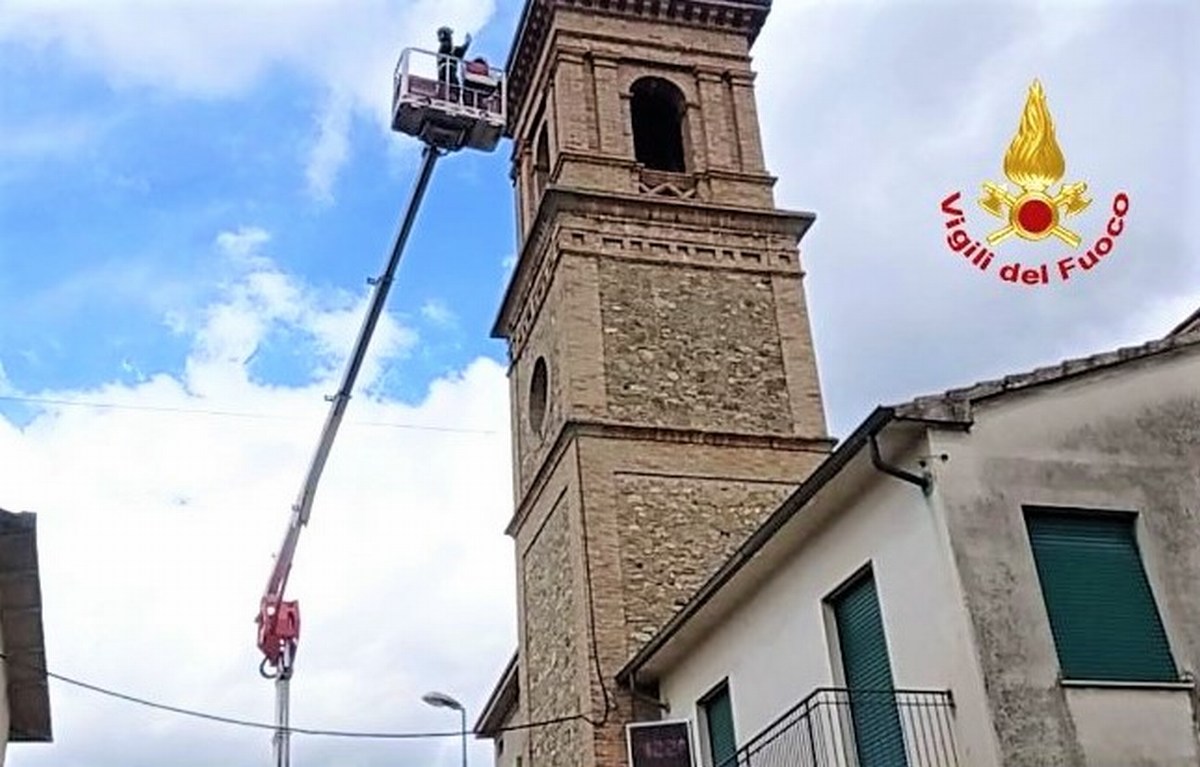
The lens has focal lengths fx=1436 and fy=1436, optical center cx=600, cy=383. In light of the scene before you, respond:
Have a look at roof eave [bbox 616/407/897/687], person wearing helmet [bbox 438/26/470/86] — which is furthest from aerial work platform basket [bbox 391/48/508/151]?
roof eave [bbox 616/407/897/687]

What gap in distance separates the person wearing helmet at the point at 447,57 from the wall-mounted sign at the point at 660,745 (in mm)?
10078

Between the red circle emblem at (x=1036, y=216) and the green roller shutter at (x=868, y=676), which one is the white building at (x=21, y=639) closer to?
the green roller shutter at (x=868, y=676)

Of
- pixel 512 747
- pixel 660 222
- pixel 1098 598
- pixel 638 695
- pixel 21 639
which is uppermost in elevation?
pixel 660 222

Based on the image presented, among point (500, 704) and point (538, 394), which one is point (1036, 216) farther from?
point (500, 704)

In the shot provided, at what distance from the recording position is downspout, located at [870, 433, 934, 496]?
458 inches

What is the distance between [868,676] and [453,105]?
36.8 ft

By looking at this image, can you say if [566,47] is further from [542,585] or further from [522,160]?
[542,585]

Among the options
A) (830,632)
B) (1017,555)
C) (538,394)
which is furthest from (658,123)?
(1017,555)

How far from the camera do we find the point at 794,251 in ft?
77.0

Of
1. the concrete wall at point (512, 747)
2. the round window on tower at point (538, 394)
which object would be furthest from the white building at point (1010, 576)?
the round window on tower at point (538, 394)

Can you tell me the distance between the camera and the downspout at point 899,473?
11.6 metres

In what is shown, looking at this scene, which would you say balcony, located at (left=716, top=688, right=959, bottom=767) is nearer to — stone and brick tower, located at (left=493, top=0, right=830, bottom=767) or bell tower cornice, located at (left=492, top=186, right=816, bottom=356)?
stone and brick tower, located at (left=493, top=0, right=830, bottom=767)

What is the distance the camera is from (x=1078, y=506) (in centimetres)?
1187

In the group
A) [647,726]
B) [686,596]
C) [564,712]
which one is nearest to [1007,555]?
[647,726]
